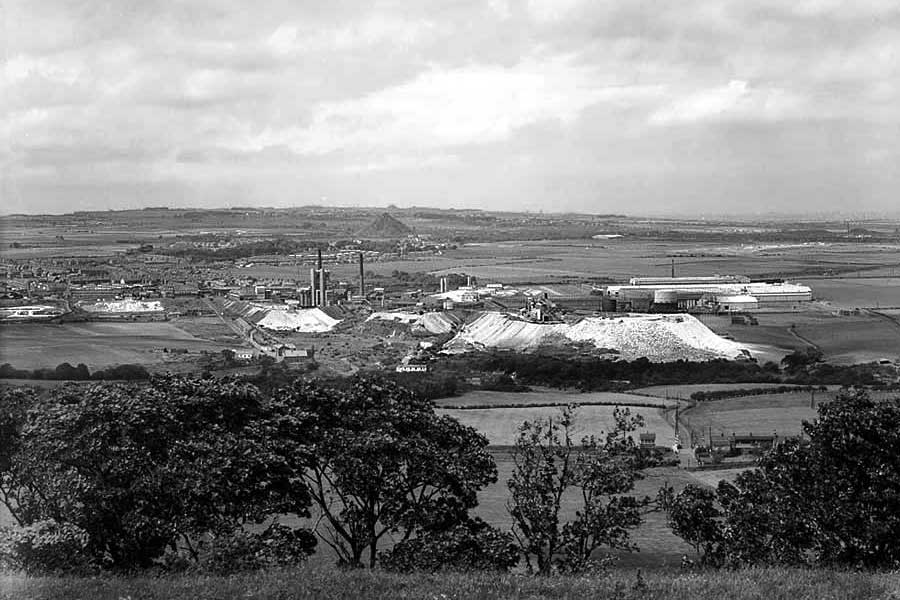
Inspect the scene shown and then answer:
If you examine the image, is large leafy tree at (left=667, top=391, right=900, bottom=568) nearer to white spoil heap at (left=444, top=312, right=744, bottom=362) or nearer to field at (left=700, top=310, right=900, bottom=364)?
white spoil heap at (left=444, top=312, right=744, bottom=362)

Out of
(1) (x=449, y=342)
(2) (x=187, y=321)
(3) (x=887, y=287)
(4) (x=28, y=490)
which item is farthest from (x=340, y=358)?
(3) (x=887, y=287)

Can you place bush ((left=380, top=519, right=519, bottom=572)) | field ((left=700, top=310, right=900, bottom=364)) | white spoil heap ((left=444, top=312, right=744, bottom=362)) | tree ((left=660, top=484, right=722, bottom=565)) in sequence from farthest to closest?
field ((left=700, top=310, right=900, bottom=364))
white spoil heap ((left=444, top=312, right=744, bottom=362))
tree ((left=660, top=484, right=722, bottom=565))
bush ((left=380, top=519, right=519, bottom=572))

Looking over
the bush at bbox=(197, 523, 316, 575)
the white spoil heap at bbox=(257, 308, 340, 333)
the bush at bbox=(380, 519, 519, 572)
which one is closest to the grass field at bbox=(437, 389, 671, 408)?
the bush at bbox=(380, 519, 519, 572)

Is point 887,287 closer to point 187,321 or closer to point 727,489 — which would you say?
point 187,321

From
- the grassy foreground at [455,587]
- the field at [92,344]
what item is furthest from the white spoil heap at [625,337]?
the grassy foreground at [455,587]

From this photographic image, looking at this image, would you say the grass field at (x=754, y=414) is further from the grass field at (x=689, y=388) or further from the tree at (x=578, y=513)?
the tree at (x=578, y=513)

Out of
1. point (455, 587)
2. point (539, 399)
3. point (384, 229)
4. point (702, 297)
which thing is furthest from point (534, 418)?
point (384, 229)
